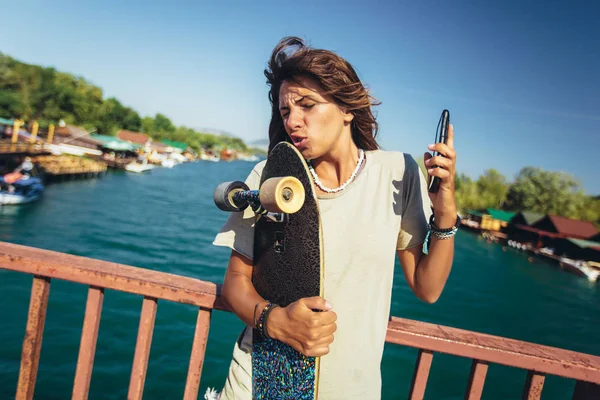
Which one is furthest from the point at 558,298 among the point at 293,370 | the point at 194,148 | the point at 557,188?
the point at 194,148

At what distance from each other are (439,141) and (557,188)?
61.4 meters

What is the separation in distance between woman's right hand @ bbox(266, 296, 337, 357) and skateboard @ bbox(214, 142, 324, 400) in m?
0.10

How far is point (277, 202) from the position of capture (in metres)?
0.96

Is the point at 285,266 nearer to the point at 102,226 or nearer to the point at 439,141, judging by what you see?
the point at 439,141

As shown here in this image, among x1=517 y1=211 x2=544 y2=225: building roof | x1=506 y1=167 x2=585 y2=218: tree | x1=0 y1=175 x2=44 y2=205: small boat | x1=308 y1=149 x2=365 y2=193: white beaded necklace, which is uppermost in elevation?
x1=506 y1=167 x2=585 y2=218: tree

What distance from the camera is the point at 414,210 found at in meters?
1.34

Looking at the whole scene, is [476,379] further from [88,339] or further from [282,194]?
[88,339]

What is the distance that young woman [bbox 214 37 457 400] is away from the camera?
4.11 feet

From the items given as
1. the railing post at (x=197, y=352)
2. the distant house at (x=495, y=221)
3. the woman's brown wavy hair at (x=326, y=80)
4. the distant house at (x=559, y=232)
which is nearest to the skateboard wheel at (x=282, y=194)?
the woman's brown wavy hair at (x=326, y=80)

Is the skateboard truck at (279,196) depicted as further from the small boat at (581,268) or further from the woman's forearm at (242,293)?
the small boat at (581,268)

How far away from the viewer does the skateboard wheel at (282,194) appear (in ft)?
3.15

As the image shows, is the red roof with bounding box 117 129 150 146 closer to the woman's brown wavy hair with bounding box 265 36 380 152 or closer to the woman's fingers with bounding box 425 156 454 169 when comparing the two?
the woman's brown wavy hair with bounding box 265 36 380 152

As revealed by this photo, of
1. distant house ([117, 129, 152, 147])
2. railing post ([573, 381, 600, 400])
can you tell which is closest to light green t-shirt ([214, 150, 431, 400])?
railing post ([573, 381, 600, 400])

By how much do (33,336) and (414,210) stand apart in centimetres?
179
